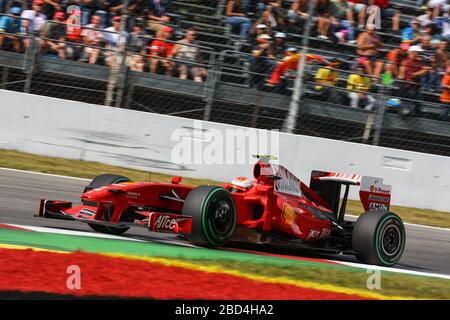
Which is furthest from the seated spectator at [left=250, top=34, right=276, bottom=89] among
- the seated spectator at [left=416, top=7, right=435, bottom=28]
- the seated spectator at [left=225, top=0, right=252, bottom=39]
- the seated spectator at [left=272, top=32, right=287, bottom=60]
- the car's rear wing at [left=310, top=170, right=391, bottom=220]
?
the car's rear wing at [left=310, top=170, right=391, bottom=220]

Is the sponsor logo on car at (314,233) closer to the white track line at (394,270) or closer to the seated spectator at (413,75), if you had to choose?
the white track line at (394,270)

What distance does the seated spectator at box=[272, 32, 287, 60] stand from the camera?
1394 centimetres

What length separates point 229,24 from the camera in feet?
47.5

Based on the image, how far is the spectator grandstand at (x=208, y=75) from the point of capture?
13.3 metres

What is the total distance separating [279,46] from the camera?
14102mm

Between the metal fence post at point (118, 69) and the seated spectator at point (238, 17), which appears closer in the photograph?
the metal fence post at point (118, 69)

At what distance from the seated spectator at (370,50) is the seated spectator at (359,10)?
5.9 inches

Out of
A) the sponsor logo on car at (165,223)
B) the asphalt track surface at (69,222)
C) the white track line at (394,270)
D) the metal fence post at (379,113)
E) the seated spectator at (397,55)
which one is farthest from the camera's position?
the seated spectator at (397,55)

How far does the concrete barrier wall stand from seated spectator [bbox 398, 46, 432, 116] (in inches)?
38.0

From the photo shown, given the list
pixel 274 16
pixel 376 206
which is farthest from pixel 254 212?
pixel 274 16

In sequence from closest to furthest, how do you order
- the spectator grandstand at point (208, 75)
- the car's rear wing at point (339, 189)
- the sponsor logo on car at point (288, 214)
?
the sponsor logo on car at point (288, 214)
the car's rear wing at point (339, 189)
the spectator grandstand at point (208, 75)

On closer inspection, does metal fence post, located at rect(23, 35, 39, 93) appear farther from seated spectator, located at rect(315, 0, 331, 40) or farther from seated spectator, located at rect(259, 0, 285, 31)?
seated spectator, located at rect(315, 0, 331, 40)

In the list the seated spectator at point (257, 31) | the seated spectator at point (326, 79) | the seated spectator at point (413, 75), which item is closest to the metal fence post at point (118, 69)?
the seated spectator at point (257, 31)

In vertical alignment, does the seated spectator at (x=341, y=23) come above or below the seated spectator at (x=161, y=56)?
Result: above
